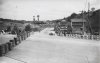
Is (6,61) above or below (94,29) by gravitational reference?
below

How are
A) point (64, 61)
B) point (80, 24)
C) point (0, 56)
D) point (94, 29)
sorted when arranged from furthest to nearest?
point (80, 24) → point (94, 29) → point (0, 56) → point (64, 61)

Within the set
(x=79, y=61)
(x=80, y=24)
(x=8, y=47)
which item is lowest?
(x=79, y=61)

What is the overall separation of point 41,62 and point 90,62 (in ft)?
6.10

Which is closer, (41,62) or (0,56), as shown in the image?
(41,62)

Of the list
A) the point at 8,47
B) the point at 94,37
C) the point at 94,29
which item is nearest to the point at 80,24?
the point at 94,29

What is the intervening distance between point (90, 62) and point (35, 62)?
2081 millimetres

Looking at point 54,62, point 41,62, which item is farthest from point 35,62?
point 54,62

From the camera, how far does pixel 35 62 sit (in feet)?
14.7

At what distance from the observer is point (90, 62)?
457 centimetres

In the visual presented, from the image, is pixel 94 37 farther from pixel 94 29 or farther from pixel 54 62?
pixel 54 62

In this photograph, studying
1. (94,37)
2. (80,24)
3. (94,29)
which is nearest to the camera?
(94,37)

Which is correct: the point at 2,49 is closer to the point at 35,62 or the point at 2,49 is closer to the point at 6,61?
the point at 6,61

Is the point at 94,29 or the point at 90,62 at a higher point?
the point at 94,29

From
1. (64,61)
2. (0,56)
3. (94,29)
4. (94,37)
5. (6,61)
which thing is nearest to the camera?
(6,61)
